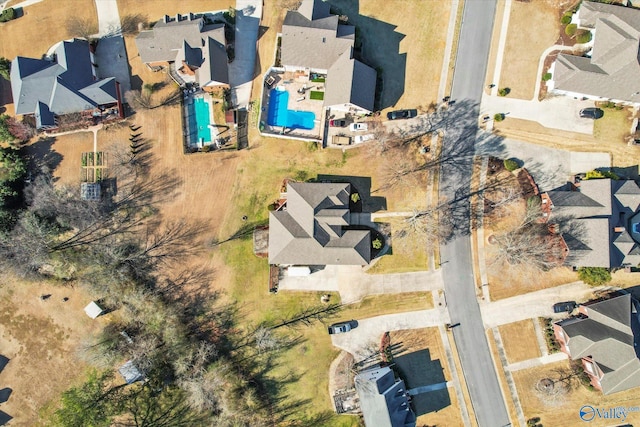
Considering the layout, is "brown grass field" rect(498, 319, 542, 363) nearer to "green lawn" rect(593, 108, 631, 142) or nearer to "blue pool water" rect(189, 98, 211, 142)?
"green lawn" rect(593, 108, 631, 142)

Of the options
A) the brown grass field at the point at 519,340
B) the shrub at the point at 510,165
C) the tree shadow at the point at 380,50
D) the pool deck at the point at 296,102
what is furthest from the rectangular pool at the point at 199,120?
the brown grass field at the point at 519,340

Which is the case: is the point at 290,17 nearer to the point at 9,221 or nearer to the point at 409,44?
the point at 409,44

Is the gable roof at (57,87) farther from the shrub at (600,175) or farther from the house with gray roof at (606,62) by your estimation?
the shrub at (600,175)

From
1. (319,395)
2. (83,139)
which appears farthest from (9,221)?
(319,395)

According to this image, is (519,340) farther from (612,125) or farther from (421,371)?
(612,125)

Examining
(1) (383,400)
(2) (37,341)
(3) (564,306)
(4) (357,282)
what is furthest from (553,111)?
(2) (37,341)
